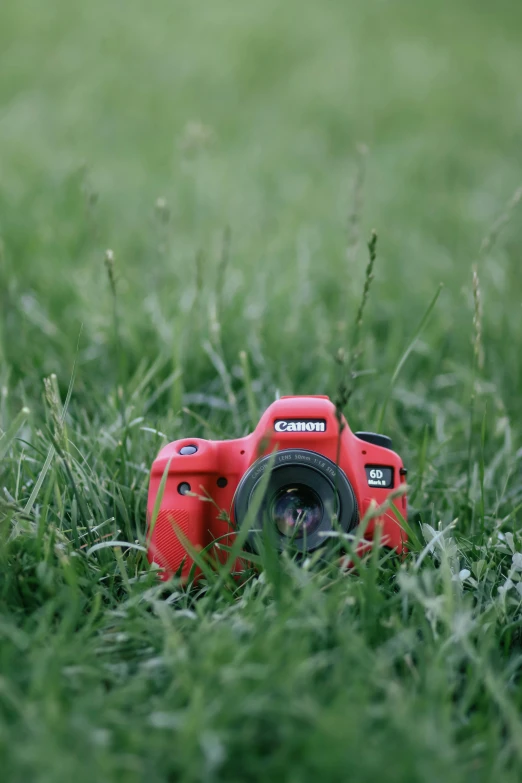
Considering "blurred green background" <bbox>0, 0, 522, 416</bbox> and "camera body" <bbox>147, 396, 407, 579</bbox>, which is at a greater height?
"blurred green background" <bbox>0, 0, 522, 416</bbox>

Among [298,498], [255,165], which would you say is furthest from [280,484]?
[255,165]

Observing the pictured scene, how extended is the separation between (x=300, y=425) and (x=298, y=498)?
161 millimetres

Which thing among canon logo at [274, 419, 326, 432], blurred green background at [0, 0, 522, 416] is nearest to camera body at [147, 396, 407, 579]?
canon logo at [274, 419, 326, 432]

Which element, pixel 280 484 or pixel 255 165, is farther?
pixel 255 165

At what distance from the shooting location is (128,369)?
251cm

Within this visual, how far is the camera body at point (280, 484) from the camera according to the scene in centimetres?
154

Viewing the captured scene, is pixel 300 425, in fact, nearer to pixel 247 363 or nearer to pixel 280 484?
pixel 280 484

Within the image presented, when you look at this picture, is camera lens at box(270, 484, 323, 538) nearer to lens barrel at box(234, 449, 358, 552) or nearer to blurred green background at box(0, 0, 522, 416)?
lens barrel at box(234, 449, 358, 552)

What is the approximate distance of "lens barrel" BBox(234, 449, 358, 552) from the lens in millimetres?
1529

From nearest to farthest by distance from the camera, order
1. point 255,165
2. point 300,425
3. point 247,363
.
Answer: point 300,425 < point 247,363 < point 255,165

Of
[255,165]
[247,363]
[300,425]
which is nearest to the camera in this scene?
[300,425]

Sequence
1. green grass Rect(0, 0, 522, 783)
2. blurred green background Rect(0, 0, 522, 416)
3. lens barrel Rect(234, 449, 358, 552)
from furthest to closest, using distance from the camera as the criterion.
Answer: blurred green background Rect(0, 0, 522, 416), lens barrel Rect(234, 449, 358, 552), green grass Rect(0, 0, 522, 783)

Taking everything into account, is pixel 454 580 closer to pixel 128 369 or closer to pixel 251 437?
pixel 251 437

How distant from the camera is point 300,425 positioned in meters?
1.59
